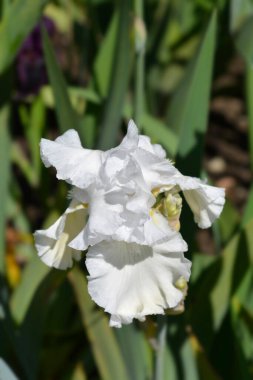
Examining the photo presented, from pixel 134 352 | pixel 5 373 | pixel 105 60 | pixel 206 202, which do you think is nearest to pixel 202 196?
pixel 206 202

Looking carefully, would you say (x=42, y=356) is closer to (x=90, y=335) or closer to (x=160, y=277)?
(x=90, y=335)

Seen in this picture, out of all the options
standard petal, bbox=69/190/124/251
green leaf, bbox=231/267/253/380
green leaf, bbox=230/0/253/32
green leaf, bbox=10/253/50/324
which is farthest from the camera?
green leaf, bbox=230/0/253/32

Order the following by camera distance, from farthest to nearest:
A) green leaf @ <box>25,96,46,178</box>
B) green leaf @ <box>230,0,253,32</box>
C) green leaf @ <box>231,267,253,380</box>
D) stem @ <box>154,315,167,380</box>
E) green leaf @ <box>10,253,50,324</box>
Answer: green leaf @ <box>25,96,46,178</box>
green leaf @ <box>230,0,253,32</box>
green leaf @ <box>10,253,50,324</box>
green leaf @ <box>231,267,253,380</box>
stem @ <box>154,315,167,380</box>

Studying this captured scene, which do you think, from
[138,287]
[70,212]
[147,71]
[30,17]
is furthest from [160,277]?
[147,71]

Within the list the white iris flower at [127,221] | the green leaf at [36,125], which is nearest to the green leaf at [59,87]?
the white iris flower at [127,221]

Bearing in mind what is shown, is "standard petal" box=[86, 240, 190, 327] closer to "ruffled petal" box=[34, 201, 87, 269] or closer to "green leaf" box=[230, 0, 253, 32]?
"ruffled petal" box=[34, 201, 87, 269]

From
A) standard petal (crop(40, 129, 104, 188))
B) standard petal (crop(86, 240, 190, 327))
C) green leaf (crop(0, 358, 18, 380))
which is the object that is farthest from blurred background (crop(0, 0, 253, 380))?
standard petal (crop(40, 129, 104, 188))

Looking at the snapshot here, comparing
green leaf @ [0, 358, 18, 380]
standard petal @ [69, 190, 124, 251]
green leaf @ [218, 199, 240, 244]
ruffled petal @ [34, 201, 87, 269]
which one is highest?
standard petal @ [69, 190, 124, 251]

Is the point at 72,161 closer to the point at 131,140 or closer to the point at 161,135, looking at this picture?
the point at 131,140
